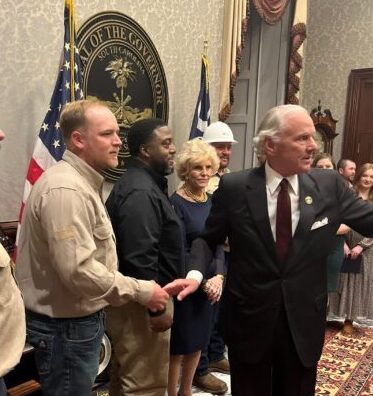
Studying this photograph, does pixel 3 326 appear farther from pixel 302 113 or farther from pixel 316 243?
pixel 302 113

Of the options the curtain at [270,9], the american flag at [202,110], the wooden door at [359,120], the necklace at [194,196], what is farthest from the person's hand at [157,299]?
the wooden door at [359,120]

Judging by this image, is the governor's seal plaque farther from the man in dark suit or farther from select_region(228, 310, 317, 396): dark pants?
select_region(228, 310, 317, 396): dark pants

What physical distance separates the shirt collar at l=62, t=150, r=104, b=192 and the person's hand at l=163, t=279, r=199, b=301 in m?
0.46

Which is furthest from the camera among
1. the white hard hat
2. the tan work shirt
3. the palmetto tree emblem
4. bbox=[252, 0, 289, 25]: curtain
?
bbox=[252, 0, 289, 25]: curtain

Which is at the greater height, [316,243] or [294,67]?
[294,67]

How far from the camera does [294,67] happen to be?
473 cm

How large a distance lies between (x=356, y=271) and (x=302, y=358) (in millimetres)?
2431

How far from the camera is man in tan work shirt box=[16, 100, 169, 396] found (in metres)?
1.43

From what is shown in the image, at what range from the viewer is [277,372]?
1630 millimetres

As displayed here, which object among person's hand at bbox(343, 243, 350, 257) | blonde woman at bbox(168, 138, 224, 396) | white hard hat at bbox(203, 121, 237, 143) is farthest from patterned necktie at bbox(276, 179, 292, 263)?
person's hand at bbox(343, 243, 350, 257)

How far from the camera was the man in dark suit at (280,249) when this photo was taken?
1.49 meters

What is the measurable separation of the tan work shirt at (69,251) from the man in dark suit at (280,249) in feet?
0.88

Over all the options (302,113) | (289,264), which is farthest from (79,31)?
(289,264)

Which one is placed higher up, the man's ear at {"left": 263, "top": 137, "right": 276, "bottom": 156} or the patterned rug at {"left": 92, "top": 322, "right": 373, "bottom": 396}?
the man's ear at {"left": 263, "top": 137, "right": 276, "bottom": 156}
